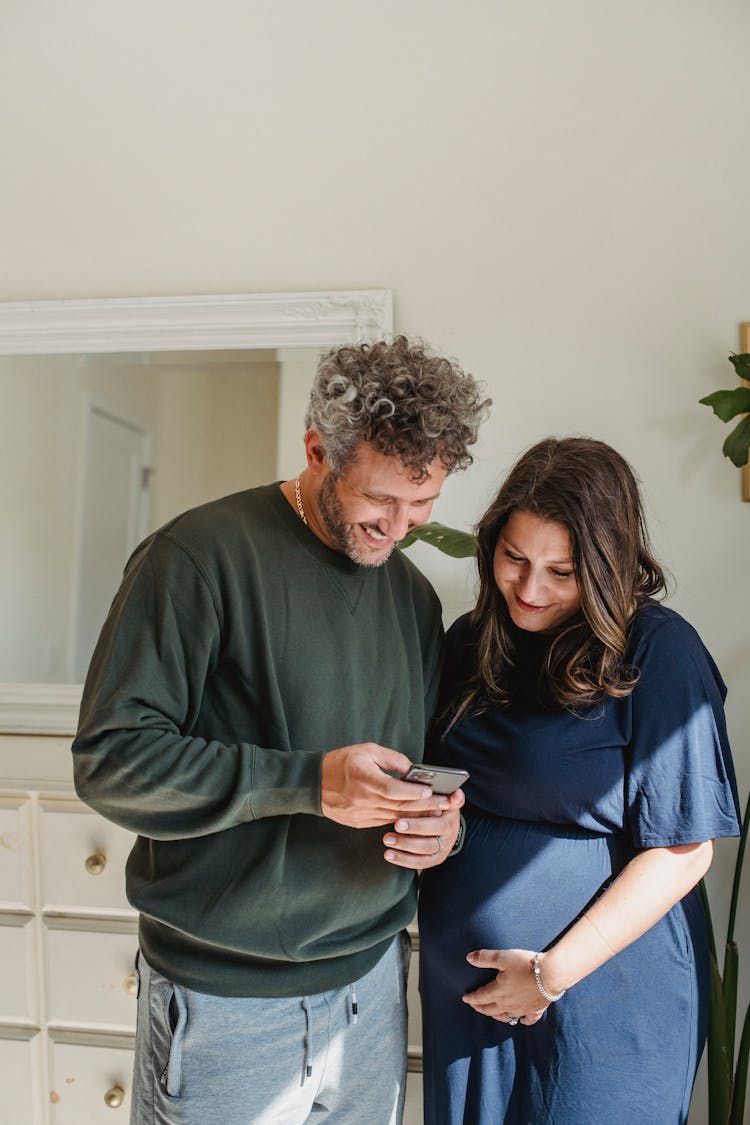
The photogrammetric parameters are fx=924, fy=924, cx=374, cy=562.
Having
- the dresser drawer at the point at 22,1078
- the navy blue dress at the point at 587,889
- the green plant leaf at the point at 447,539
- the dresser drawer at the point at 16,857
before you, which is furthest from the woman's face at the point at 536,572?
the dresser drawer at the point at 22,1078

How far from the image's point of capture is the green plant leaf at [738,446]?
5.93ft

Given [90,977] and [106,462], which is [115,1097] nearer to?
[90,977]

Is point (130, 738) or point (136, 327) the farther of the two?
point (136, 327)

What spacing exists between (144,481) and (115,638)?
108cm

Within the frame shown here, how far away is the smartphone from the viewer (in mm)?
1113

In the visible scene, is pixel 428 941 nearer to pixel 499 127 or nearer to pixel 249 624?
pixel 249 624

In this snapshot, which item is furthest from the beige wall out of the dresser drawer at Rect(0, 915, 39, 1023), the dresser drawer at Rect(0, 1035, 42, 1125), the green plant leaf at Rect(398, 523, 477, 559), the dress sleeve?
the dresser drawer at Rect(0, 1035, 42, 1125)

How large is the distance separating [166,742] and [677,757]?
678mm

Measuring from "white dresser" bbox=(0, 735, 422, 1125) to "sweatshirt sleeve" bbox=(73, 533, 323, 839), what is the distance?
70 cm

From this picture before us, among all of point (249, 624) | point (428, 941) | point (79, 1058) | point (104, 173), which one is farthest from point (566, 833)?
point (104, 173)

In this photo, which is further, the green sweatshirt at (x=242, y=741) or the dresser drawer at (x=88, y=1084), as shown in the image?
the dresser drawer at (x=88, y=1084)

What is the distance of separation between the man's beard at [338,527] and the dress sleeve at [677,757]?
0.42 metres

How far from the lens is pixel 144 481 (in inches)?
84.5

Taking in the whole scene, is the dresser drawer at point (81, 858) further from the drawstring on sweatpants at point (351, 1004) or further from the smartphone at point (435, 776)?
the smartphone at point (435, 776)
